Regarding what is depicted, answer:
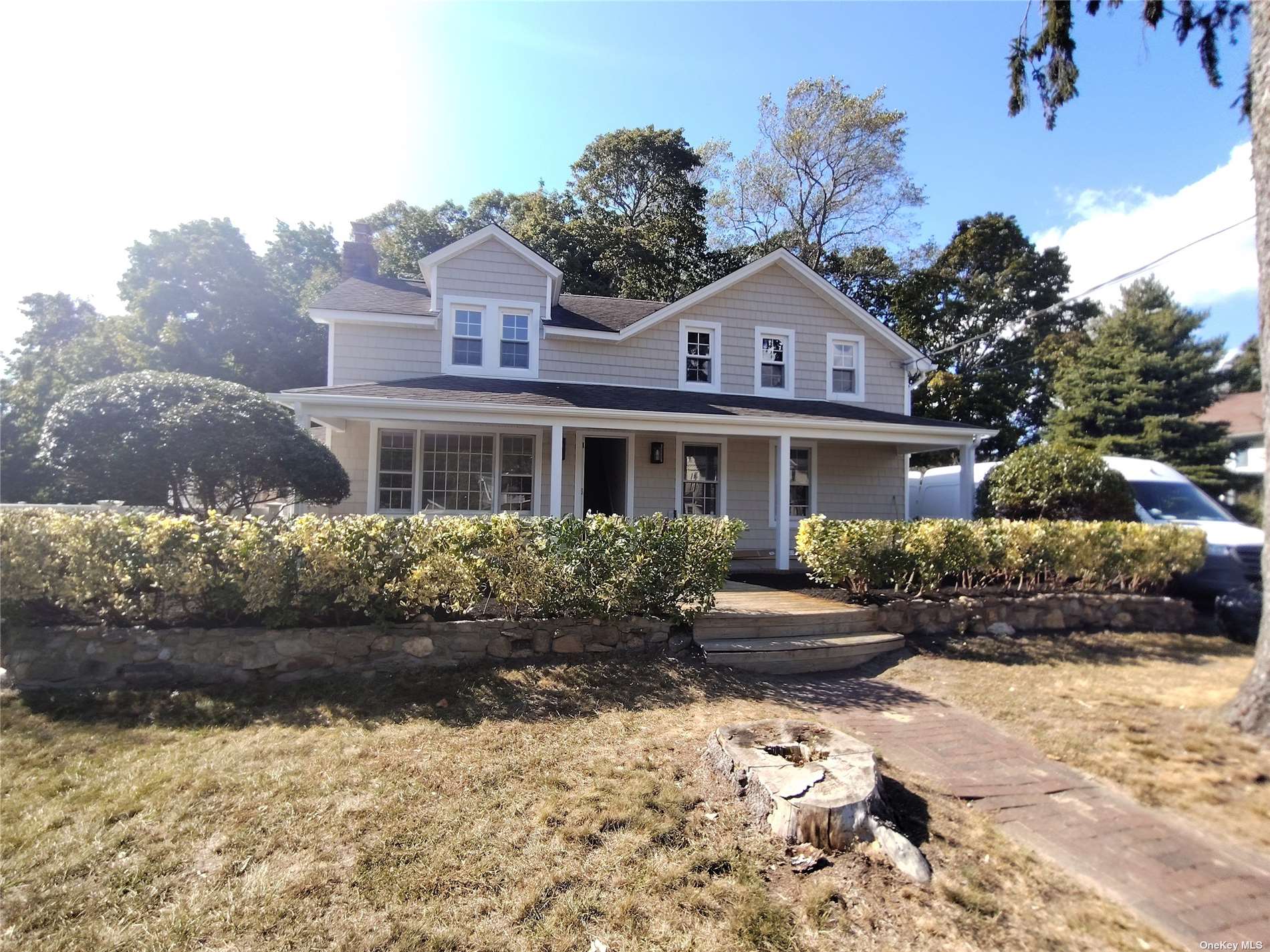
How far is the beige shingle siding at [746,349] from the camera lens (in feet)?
40.5

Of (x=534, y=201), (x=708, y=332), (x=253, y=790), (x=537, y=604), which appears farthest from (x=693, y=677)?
(x=534, y=201)

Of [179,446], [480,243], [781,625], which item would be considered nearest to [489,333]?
[480,243]

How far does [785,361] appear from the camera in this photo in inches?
521

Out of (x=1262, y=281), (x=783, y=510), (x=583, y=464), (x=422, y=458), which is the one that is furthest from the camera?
(x=583, y=464)

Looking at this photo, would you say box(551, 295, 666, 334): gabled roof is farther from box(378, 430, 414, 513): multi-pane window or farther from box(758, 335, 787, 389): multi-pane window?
box(378, 430, 414, 513): multi-pane window

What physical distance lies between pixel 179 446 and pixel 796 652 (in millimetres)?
7831

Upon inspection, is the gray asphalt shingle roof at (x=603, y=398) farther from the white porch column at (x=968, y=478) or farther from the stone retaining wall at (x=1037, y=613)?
the stone retaining wall at (x=1037, y=613)

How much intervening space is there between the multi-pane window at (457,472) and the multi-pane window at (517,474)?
0.22 metres

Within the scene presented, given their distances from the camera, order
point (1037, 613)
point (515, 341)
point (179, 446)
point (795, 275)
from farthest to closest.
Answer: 1. point (795, 275)
2. point (515, 341)
3. point (1037, 613)
4. point (179, 446)

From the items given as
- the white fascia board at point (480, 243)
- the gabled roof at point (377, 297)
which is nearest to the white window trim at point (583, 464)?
the white fascia board at point (480, 243)

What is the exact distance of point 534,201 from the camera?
26.5 m

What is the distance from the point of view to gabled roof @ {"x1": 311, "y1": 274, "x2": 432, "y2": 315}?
11.2 m

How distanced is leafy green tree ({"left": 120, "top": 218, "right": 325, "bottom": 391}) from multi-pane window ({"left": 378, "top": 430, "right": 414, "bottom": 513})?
1284cm

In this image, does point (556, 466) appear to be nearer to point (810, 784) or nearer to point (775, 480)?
point (775, 480)
